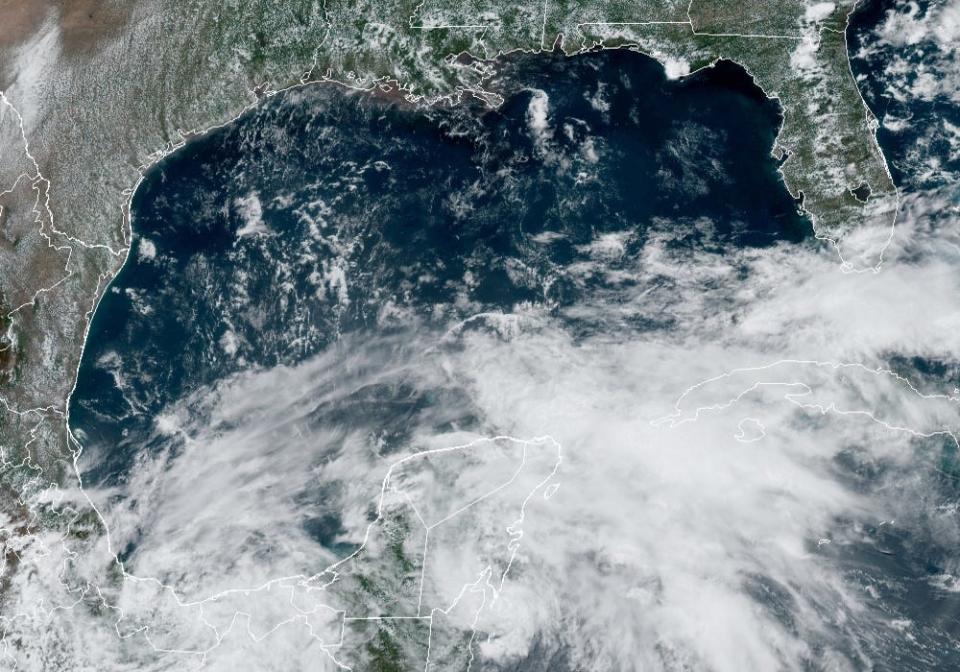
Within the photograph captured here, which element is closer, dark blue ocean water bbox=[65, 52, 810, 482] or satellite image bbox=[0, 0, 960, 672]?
satellite image bbox=[0, 0, 960, 672]

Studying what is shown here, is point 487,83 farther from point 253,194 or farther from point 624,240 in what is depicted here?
point 253,194

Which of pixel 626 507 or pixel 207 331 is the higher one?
pixel 207 331

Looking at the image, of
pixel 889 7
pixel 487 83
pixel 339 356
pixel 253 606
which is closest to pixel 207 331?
pixel 339 356

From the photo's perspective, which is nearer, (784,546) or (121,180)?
(784,546)

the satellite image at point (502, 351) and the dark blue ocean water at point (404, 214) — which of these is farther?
the dark blue ocean water at point (404, 214)

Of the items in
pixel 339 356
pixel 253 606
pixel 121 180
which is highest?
pixel 121 180

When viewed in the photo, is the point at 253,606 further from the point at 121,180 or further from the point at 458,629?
the point at 121,180

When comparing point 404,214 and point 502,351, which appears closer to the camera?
point 502,351

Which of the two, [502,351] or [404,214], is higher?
[404,214]
